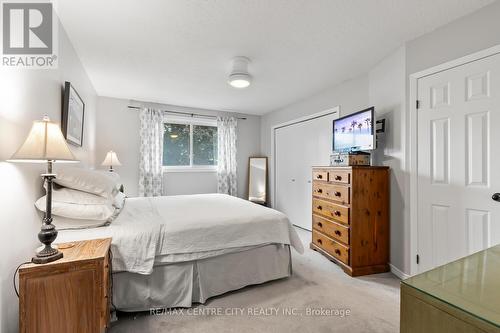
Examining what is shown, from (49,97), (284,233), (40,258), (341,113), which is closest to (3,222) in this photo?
(40,258)

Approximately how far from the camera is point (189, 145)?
16.1 feet

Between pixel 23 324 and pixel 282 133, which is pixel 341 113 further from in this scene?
pixel 23 324

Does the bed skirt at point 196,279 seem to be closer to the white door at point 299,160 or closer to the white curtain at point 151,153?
the white door at point 299,160

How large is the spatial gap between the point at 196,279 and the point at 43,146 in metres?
1.43

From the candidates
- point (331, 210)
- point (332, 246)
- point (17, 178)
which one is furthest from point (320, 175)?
point (17, 178)

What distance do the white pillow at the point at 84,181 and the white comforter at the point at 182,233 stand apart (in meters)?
0.29

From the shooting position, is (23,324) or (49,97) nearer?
(23,324)

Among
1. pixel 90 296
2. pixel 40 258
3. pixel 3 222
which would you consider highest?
pixel 3 222

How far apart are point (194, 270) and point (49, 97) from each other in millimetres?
1768

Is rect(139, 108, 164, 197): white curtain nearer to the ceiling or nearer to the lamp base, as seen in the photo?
the ceiling

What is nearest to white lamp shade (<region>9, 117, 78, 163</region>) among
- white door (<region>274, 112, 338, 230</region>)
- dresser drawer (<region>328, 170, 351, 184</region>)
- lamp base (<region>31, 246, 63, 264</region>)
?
lamp base (<region>31, 246, 63, 264</region>)

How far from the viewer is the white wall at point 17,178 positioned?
1.20m

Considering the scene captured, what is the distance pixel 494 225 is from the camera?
1.75 meters

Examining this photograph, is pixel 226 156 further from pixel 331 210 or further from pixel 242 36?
pixel 242 36
